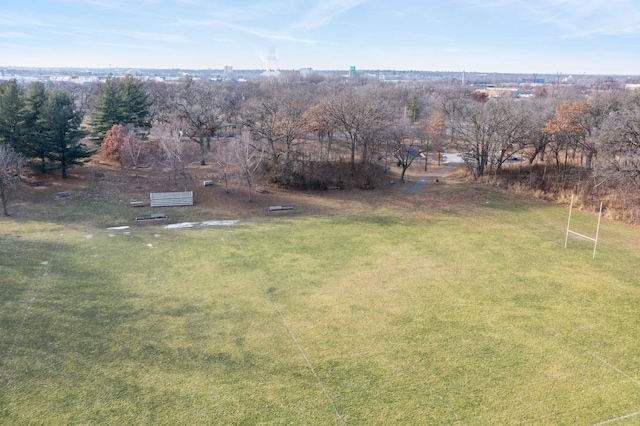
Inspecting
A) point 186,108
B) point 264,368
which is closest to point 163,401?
point 264,368

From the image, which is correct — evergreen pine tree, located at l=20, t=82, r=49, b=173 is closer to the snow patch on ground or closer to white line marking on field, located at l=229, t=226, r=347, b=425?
the snow patch on ground

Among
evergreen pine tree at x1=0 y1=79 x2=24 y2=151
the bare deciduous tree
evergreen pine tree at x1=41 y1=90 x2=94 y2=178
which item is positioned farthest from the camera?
evergreen pine tree at x1=41 y1=90 x2=94 y2=178

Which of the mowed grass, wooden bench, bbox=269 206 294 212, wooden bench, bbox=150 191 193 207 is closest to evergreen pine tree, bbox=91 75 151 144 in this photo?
wooden bench, bbox=150 191 193 207

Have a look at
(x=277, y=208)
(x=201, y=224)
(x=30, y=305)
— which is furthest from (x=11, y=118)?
(x=30, y=305)

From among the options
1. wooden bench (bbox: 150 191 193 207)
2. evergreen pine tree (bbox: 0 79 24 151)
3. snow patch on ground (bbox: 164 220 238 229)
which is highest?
evergreen pine tree (bbox: 0 79 24 151)

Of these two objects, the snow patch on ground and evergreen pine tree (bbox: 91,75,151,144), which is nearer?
the snow patch on ground

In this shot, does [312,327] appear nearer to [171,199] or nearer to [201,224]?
[201,224]

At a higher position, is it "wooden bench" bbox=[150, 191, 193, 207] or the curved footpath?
the curved footpath

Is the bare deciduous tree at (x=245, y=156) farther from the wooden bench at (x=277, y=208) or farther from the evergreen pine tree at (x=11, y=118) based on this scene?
the evergreen pine tree at (x=11, y=118)
